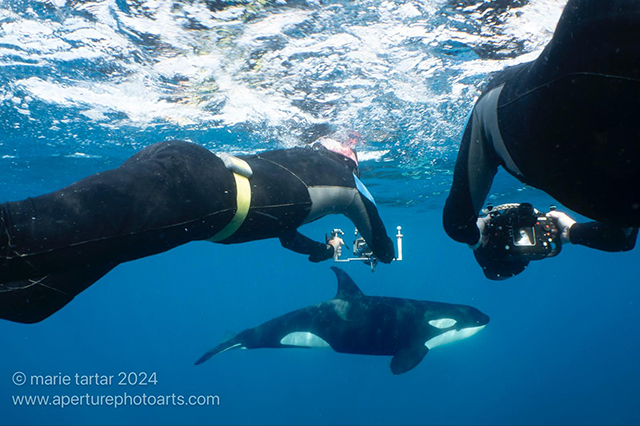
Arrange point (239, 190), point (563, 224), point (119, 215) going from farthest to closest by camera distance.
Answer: point (563, 224) → point (239, 190) → point (119, 215)

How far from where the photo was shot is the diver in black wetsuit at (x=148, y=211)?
1867 millimetres

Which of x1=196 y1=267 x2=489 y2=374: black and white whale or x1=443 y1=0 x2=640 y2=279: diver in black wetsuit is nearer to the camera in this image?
x1=443 y1=0 x2=640 y2=279: diver in black wetsuit

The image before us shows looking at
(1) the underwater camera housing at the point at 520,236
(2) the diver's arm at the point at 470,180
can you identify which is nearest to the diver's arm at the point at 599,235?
(1) the underwater camera housing at the point at 520,236

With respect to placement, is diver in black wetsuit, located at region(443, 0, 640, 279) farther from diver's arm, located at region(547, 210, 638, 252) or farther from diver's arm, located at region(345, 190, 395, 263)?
diver's arm, located at region(345, 190, 395, 263)

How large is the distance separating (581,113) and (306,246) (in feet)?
13.0

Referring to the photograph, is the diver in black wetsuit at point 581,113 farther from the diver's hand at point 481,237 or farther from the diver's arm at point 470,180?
the diver's hand at point 481,237

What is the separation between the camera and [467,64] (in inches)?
304

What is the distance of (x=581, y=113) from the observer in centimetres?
173

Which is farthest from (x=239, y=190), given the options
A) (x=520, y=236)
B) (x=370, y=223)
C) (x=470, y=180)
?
(x=520, y=236)

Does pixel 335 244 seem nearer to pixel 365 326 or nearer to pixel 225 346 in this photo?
pixel 365 326

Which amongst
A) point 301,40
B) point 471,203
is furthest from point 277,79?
point 471,203

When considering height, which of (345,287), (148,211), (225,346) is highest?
(148,211)

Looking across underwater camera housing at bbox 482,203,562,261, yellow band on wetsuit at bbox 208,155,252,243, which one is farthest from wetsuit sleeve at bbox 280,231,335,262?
underwater camera housing at bbox 482,203,562,261

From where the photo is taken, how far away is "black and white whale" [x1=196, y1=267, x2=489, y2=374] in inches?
364
